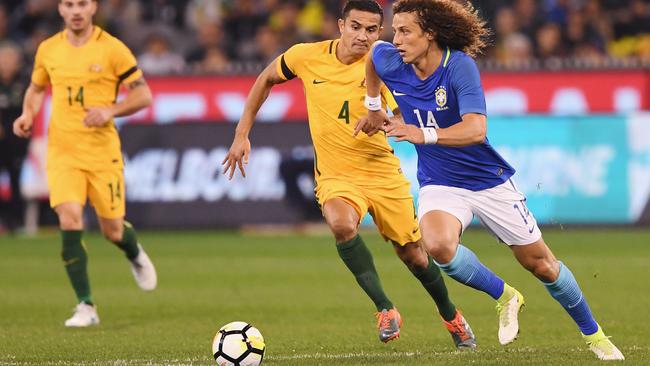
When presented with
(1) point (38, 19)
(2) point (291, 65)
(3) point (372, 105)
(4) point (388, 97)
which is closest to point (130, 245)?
(2) point (291, 65)

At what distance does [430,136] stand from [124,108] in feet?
13.3

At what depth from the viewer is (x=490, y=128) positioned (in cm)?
1744

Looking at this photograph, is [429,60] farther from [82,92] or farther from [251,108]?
[82,92]

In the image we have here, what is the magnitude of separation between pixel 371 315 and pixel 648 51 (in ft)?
34.2

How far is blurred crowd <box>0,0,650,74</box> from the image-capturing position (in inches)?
782

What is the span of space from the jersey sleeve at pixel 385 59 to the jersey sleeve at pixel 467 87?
1.51ft

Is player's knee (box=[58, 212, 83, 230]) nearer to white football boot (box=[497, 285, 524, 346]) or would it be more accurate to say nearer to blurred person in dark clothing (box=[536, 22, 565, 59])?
white football boot (box=[497, 285, 524, 346])

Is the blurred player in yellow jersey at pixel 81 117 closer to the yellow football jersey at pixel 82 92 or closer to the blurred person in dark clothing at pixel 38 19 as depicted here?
the yellow football jersey at pixel 82 92

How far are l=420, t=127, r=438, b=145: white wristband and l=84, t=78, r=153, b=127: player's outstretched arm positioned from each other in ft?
12.7

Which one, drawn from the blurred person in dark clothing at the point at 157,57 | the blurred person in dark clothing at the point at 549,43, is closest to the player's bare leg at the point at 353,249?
the blurred person in dark clothing at the point at 157,57

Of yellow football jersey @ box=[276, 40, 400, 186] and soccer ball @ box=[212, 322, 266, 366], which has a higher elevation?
yellow football jersey @ box=[276, 40, 400, 186]

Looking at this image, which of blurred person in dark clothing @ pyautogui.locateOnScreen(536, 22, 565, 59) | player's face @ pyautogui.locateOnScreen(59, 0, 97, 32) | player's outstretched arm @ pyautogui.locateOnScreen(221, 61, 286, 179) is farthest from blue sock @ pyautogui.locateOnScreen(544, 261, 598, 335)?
blurred person in dark clothing @ pyautogui.locateOnScreen(536, 22, 565, 59)

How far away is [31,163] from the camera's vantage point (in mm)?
18125

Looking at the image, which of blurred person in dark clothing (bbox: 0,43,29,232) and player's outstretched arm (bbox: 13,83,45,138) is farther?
blurred person in dark clothing (bbox: 0,43,29,232)
